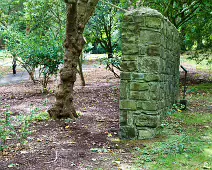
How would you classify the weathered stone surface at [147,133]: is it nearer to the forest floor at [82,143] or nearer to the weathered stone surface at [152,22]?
the forest floor at [82,143]

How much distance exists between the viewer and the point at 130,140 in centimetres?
499

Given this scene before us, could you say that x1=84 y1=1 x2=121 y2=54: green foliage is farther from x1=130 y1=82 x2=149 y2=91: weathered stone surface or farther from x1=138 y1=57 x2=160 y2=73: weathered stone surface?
x1=130 y1=82 x2=149 y2=91: weathered stone surface

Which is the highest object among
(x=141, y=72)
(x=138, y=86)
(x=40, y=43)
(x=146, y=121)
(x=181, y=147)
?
(x=40, y=43)

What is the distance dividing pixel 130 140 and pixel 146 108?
63 centimetres

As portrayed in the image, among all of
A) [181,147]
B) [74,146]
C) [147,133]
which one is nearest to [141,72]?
[147,133]

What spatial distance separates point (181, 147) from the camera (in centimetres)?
427

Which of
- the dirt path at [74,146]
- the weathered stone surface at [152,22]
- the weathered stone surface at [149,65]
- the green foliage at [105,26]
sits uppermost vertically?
the green foliage at [105,26]

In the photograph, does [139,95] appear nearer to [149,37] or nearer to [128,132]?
[128,132]

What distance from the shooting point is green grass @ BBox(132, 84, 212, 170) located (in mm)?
3801

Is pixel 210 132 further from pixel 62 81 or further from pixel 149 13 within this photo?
pixel 62 81

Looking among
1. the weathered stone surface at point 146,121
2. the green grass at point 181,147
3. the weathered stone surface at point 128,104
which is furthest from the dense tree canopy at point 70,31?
the green grass at point 181,147

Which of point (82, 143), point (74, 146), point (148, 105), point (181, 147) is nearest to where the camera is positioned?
point (181, 147)

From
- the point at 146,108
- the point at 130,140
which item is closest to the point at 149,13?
the point at 146,108

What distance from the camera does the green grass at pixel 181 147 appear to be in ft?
12.5
